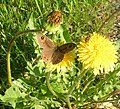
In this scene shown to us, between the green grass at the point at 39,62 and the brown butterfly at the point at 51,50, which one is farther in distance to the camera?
the green grass at the point at 39,62

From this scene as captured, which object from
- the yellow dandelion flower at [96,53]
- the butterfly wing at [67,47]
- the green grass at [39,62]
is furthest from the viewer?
the green grass at [39,62]

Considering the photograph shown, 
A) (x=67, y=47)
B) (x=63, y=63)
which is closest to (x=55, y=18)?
(x=67, y=47)

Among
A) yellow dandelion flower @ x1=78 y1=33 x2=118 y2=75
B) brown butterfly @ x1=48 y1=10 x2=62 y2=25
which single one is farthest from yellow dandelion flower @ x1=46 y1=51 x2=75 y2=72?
brown butterfly @ x1=48 y1=10 x2=62 y2=25

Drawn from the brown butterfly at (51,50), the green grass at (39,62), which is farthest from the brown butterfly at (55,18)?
the green grass at (39,62)

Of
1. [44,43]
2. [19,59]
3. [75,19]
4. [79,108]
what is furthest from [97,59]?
[75,19]

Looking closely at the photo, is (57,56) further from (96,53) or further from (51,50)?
(96,53)

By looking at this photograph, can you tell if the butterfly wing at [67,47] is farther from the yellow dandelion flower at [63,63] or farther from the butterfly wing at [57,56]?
the yellow dandelion flower at [63,63]

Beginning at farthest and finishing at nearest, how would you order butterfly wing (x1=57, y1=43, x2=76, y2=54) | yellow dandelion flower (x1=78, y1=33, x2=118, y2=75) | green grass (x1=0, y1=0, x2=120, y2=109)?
green grass (x1=0, y1=0, x2=120, y2=109)
yellow dandelion flower (x1=78, y1=33, x2=118, y2=75)
butterfly wing (x1=57, y1=43, x2=76, y2=54)

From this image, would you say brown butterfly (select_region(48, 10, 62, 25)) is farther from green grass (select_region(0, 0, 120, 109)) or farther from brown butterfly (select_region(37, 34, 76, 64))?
green grass (select_region(0, 0, 120, 109))
